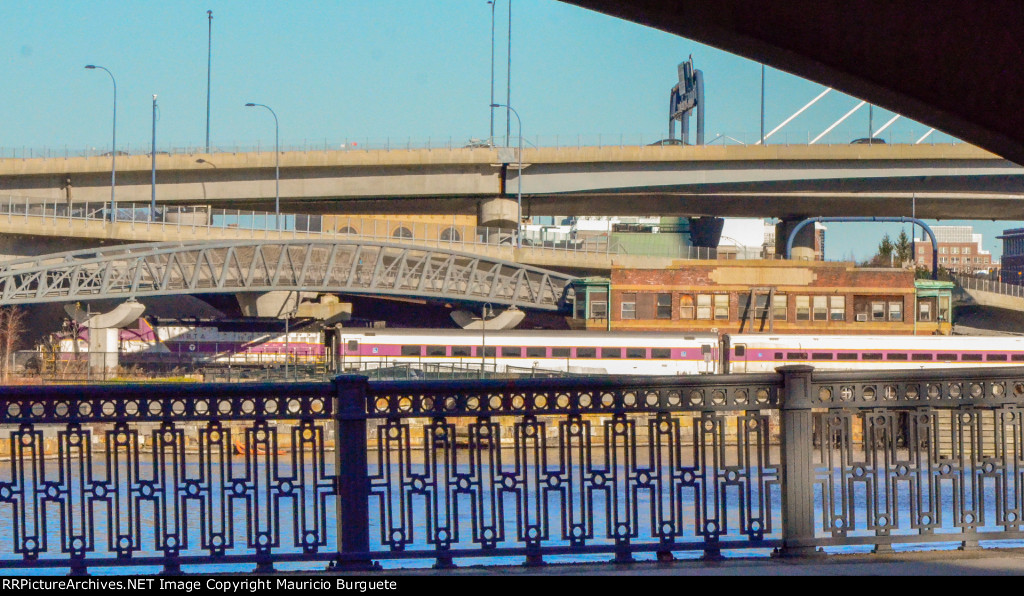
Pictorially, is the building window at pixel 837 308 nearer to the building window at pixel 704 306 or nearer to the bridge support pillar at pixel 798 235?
the building window at pixel 704 306

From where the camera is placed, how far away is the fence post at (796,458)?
755cm

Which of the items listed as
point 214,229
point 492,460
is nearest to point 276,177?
point 214,229

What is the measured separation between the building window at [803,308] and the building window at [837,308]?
99cm

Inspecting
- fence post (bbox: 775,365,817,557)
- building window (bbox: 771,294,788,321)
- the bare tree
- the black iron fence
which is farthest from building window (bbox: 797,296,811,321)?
fence post (bbox: 775,365,817,557)

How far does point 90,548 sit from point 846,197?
6229 cm

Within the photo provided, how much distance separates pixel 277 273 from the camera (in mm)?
56062

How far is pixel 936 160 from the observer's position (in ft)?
199

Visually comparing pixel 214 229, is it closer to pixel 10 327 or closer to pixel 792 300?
pixel 10 327

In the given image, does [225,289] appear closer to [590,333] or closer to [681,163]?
[590,333]

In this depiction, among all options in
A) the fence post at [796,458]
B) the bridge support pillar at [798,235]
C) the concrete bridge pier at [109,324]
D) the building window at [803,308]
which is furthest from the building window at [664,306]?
the fence post at [796,458]

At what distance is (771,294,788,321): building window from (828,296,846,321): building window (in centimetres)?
212

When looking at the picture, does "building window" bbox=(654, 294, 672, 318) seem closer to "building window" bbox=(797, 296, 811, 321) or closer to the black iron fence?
"building window" bbox=(797, 296, 811, 321)

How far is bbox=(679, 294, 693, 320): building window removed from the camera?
5325 cm
